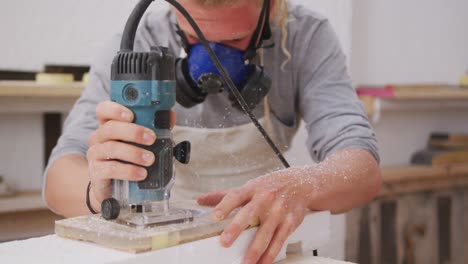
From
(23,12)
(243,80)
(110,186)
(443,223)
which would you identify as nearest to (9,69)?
(23,12)

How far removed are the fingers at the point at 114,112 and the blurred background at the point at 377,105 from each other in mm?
1020

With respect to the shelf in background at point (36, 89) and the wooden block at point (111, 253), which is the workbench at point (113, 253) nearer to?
the wooden block at point (111, 253)

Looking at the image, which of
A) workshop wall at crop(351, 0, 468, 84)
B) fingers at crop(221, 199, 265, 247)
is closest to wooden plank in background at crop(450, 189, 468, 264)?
workshop wall at crop(351, 0, 468, 84)

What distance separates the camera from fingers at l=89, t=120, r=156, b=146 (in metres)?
0.89

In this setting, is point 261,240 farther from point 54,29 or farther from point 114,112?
point 54,29

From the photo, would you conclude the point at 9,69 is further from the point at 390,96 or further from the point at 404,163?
the point at 404,163

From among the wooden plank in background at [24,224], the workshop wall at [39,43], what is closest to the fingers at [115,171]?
the workshop wall at [39,43]

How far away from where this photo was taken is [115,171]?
91cm

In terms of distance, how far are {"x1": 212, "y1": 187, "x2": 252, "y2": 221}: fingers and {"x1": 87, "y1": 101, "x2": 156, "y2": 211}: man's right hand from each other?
138mm

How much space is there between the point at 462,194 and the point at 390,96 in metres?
0.90

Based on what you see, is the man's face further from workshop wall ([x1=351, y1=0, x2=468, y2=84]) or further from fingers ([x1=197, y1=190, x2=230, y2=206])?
workshop wall ([x1=351, y1=0, x2=468, y2=84])

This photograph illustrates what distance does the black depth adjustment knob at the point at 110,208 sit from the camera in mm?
912

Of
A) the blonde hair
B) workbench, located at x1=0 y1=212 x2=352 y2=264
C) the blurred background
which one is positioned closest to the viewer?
workbench, located at x1=0 y1=212 x2=352 y2=264

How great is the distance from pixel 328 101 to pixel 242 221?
2.00 feet
